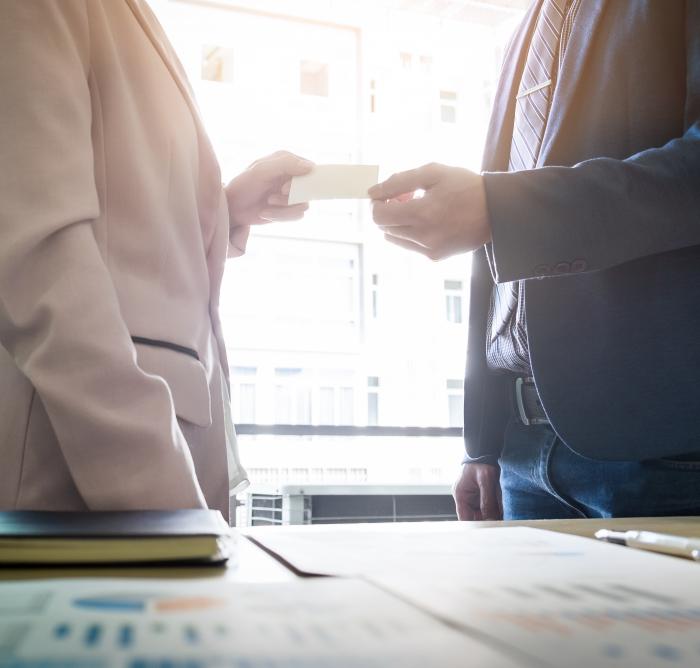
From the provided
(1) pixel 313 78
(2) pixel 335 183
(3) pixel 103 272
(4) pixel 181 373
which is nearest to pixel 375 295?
(1) pixel 313 78

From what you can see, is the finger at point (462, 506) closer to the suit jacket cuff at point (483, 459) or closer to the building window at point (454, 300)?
the suit jacket cuff at point (483, 459)

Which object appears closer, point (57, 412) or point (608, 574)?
point (608, 574)

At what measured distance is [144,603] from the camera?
0.84ft

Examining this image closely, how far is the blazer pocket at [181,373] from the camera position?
26.8 inches

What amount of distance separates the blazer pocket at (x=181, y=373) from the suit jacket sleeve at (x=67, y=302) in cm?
10

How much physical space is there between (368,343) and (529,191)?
5319 mm

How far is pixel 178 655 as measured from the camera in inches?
7.5

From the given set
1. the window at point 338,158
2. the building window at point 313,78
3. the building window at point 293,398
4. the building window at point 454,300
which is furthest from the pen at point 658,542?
the building window at point 454,300

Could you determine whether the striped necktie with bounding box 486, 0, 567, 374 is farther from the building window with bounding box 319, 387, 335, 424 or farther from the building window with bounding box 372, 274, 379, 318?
the building window with bounding box 319, 387, 335, 424

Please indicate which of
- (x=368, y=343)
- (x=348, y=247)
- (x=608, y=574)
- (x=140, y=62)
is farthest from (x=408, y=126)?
(x=608, y=574)

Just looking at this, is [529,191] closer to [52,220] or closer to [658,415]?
[658,415]

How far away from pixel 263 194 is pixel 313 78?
207 inches

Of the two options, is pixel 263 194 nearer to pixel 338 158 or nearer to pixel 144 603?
pixel 144 603

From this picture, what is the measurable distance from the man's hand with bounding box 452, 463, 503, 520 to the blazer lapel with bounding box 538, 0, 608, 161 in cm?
51
